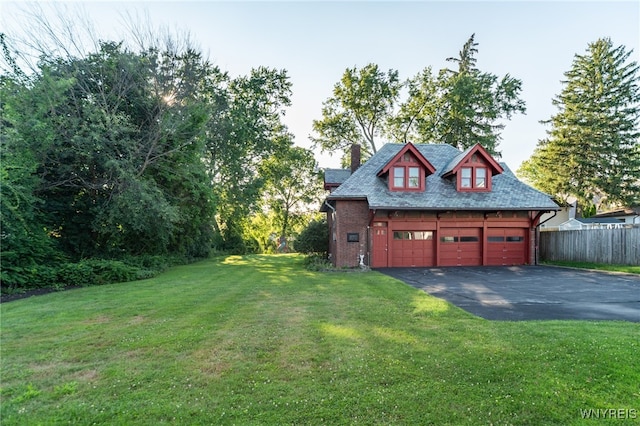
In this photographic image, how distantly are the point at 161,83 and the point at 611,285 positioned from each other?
20999 mm

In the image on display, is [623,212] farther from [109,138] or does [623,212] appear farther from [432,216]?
[109,138]

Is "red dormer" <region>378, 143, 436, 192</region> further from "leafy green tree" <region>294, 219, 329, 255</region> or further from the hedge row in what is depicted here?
the hedge row

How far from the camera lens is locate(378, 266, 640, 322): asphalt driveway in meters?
7.18

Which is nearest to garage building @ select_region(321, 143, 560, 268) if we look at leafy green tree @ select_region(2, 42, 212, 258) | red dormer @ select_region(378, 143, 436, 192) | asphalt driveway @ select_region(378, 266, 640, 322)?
red dormer @ select_region(378, 143, 436, 192)

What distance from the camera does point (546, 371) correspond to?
4.15m

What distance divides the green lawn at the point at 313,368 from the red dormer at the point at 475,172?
13.5 metres

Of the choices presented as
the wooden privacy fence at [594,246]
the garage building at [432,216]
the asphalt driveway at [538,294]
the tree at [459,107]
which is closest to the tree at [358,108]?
the tree at [459,107]

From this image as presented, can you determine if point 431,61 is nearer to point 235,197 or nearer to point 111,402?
point 235,197

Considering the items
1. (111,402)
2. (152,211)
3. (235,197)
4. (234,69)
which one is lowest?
(111,402)

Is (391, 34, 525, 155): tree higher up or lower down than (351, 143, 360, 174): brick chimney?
higher up

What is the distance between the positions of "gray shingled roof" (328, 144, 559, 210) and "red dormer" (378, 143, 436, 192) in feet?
1.36

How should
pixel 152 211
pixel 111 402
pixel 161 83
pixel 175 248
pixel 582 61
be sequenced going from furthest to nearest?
pixel 582 61, pixel 175 248, pixel 161 83, pixel 152 211, pixel 111 402

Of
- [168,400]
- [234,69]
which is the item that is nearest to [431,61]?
[234,69]

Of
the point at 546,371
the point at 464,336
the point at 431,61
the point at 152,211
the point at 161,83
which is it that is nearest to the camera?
the point at 546,371
